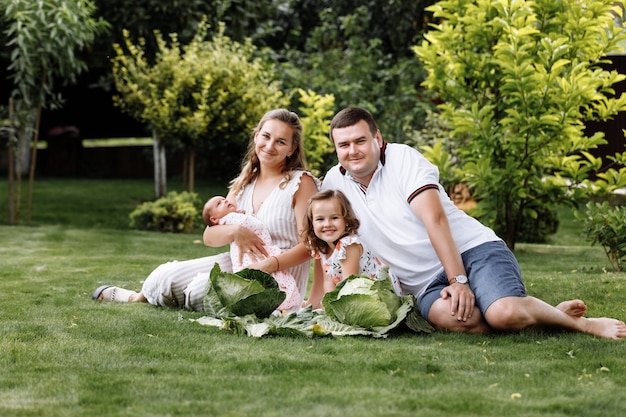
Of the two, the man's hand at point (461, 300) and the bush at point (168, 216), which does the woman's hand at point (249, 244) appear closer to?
the man's hand at point (461, 300)

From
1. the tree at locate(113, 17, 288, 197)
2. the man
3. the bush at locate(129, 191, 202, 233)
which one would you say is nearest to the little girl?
the man

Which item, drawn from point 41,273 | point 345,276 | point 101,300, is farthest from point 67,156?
point 345,276

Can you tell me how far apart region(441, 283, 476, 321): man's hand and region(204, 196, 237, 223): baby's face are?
4.94ft

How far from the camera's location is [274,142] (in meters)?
5.00

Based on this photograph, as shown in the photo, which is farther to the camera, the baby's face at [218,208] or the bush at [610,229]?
the bush at [610,229]

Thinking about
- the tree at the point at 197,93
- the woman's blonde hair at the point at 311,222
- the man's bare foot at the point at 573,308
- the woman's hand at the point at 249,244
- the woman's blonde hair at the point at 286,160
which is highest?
the tree at the point at 197,93

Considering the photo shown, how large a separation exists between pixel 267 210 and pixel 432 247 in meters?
1.03

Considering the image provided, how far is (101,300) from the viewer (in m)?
5.68

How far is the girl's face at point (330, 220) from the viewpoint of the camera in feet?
15.0

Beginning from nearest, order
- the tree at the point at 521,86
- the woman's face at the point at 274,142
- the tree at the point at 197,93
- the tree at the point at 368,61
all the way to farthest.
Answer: the woman's face at the point at 274,142 < the tree at the point at 521,86 < the tree at the point at 197,93 < the tree at the point at 368,61

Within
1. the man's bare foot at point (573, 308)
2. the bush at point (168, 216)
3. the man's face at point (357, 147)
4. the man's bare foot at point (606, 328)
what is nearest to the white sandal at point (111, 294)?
the man's face at point (357, 147)

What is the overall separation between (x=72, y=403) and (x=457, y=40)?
5.67 metres

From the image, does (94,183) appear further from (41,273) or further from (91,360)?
(91,360)

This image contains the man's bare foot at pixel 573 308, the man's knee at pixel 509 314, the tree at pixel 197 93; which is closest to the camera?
the man's knee at pixel 509 314
